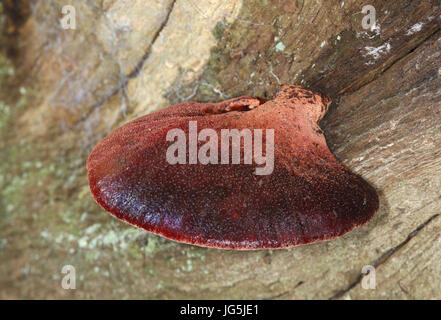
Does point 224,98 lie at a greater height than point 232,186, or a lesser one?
greater

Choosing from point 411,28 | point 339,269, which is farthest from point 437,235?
point 411,28

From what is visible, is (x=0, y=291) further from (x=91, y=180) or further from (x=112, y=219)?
(x=91, y=180)

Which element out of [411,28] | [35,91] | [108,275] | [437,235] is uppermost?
[35,91]

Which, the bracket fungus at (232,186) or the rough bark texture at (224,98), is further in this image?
the rough bark texture at (224,98)

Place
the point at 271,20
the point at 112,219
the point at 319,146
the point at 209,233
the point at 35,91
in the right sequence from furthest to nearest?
the point at 35,91 → the point at 112,219 → the point at 271,20 → the point at 319,146 → the point at 209,233
